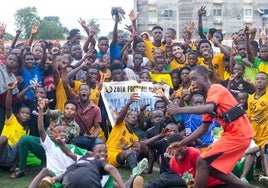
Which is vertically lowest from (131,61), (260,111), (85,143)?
(85,143)

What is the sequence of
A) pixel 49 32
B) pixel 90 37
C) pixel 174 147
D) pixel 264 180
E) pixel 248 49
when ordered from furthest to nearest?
pixel 49 32 → pixel 90 37 → pixel 248 49 → pixel 264 180 → pixel 174 147

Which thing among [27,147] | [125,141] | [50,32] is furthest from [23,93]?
[50,32]

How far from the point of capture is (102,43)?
452 inches

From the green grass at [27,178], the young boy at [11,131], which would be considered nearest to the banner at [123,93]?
the green grass at [27,178]

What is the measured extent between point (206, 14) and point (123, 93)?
28.5 metres

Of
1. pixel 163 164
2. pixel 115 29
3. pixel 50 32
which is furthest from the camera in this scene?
pixel 50 32

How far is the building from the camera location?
126 ft

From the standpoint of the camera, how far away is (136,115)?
9.70 m

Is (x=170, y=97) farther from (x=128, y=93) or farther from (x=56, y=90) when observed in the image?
(x=56, y=90)

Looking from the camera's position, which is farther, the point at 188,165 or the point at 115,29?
the point at 115,29

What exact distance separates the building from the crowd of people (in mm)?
26202

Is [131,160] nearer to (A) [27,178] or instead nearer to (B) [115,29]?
(A) [27,178]

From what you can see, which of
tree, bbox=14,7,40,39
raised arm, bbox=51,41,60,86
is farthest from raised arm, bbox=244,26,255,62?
tree, bbox=14,7,40,39

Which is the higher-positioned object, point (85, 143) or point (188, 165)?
point (188, 165)
